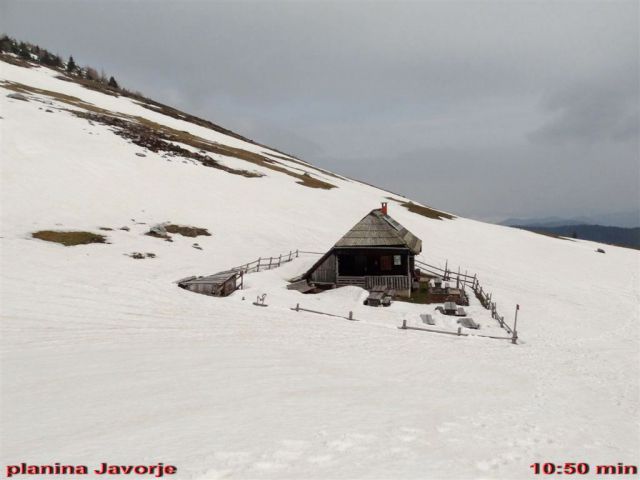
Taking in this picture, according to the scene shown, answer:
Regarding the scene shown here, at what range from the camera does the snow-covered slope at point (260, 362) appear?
807cm

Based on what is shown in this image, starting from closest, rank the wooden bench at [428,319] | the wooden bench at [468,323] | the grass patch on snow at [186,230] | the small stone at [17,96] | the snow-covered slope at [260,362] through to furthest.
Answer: the snow-covered slope at [260,362]
the wooden bench at [468,323]
the wooden bench at [428,319]
the grass patch on snow at [186,230]
the small stone at [17,96]

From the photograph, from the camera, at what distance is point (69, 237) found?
3097 centimetres

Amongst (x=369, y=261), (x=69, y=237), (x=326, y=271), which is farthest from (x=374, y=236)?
(x=69, y=237)

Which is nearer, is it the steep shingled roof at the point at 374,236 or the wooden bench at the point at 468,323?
the wooden bench at the point at 468,323

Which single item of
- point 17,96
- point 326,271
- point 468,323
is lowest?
point 468,323

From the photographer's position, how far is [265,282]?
29.6m

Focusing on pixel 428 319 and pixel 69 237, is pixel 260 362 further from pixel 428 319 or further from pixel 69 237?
pixel 69 237

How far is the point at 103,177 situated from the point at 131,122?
27.9 metres

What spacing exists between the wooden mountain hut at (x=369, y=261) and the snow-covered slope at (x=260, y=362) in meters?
2.03

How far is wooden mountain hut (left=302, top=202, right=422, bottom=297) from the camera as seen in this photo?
29844mm

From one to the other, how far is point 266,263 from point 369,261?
33.8 feet

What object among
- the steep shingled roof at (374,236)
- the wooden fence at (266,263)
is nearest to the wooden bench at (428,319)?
the steep shingled roof at (374,236)

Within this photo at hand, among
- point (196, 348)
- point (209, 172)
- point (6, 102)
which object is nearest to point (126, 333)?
point (196, 348)

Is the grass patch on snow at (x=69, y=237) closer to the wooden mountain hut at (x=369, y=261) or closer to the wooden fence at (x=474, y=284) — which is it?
the wooden mountain hut at (x=369, y=261)
